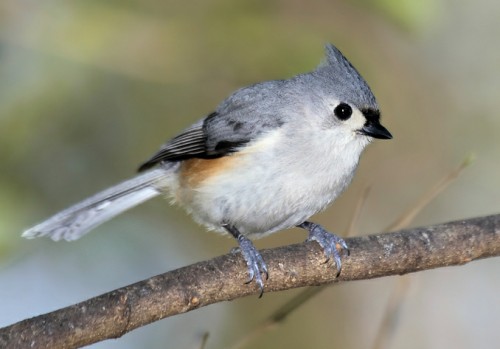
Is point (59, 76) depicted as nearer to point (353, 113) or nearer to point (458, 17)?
point (353, 113)

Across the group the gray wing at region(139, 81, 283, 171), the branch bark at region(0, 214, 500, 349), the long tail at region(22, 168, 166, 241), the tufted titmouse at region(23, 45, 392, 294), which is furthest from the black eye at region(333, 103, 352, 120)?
the long tail at region(22, 168, 166, 241)

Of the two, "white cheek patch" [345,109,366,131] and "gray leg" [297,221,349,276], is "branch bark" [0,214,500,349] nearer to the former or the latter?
"gray leg" [297,221,349,276]

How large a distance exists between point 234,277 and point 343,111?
1045mm

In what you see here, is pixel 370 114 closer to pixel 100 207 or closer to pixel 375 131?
pixel 375 131

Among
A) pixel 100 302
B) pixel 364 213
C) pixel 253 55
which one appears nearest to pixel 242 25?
pixel 253 55

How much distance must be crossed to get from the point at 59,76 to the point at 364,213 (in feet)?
8.29

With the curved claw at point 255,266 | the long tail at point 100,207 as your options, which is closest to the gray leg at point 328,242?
the curved claw at point 255,266

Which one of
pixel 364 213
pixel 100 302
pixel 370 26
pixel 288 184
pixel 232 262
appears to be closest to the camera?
pixel 100 302

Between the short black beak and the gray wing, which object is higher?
the short black beak

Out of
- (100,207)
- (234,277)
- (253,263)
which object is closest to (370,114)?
(253,263)

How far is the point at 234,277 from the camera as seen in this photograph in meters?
2.82

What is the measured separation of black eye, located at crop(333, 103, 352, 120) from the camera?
138 inches

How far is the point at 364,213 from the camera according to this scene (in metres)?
5.41

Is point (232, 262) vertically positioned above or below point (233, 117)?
below
